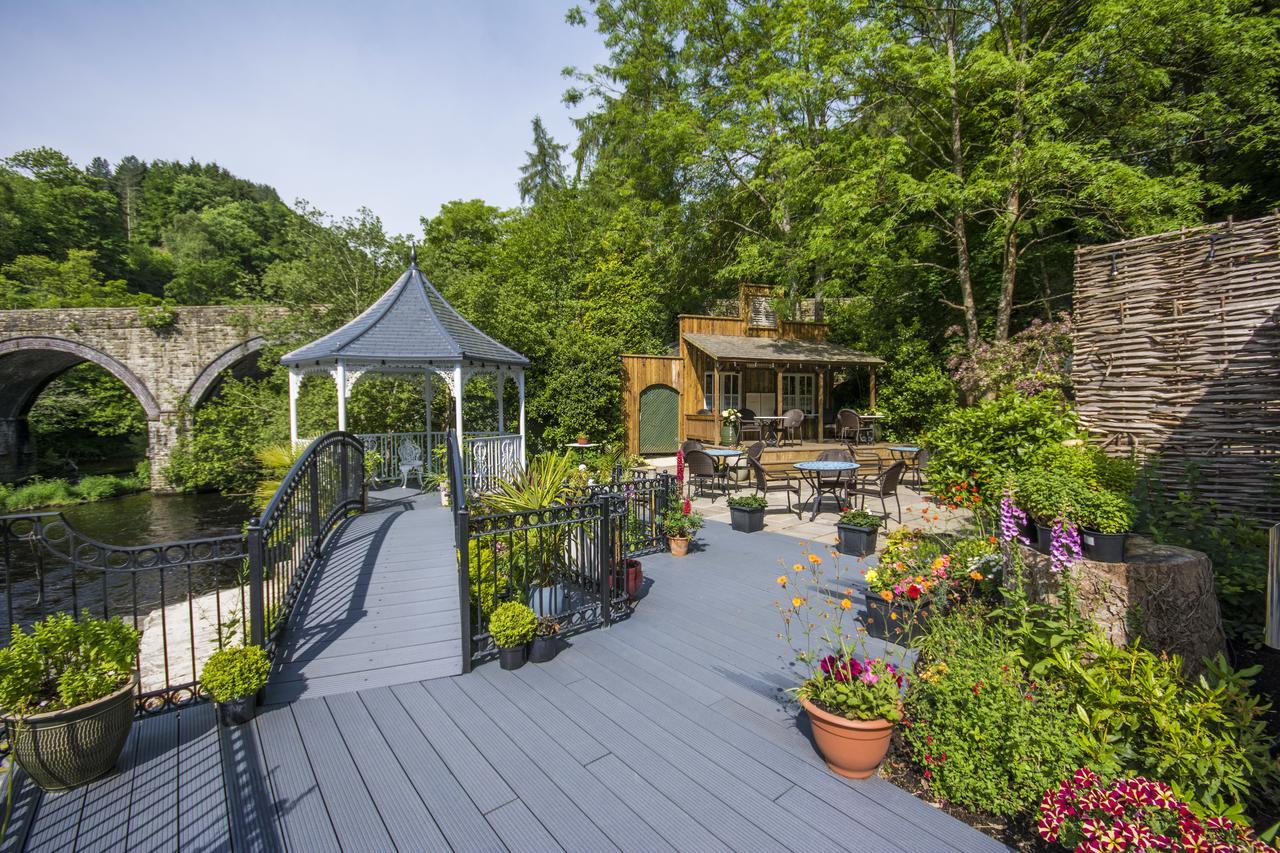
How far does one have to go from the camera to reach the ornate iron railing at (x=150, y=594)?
2.93m

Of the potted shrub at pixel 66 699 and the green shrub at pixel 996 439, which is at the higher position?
the green shrub at pixel 996 439

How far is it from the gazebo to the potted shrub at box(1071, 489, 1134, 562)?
6.83 metres

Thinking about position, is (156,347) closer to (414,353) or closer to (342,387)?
(342,387)

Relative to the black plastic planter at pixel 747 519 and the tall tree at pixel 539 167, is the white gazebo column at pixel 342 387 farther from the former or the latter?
the tall tree at pixel 539 167

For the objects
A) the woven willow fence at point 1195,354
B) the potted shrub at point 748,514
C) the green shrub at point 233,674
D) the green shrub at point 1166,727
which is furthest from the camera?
the potted shrub at point 748,514

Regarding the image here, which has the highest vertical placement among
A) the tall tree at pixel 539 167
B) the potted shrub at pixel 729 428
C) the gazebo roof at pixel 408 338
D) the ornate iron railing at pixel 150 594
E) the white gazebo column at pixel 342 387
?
the tall tree at pixel 539 167

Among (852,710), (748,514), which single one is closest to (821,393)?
(748,514)

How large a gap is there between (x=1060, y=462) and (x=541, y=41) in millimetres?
10227

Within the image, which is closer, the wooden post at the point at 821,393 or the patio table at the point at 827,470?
the patio table at the point at 827,470

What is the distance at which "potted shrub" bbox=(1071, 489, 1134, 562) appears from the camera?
3135mm

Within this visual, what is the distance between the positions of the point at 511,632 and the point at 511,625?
5 cm

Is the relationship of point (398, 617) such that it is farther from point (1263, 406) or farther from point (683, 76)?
point (683, 76)

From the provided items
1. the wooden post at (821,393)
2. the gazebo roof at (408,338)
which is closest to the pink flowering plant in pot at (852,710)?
the gazebo roof at (408,338)

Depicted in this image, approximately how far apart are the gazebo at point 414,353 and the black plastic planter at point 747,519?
11.8ft
